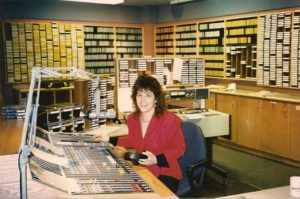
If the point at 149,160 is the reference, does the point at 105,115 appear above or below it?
above

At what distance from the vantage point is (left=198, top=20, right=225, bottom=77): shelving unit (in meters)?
7.31

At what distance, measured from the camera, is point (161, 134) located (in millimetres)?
2789

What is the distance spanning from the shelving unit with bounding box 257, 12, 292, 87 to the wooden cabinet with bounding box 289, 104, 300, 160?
770 mm

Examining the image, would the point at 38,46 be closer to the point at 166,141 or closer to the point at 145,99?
the point at 145,99

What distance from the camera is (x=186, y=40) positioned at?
8266mm

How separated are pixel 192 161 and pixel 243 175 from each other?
7.21 feet

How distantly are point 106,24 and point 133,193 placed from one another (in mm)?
7422

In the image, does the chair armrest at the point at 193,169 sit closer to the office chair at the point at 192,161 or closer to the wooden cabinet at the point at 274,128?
the office chair at the point at 192,161

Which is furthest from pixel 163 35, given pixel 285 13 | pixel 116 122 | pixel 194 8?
pixel 116 122

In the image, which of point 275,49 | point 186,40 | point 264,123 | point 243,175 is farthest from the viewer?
point 186,40

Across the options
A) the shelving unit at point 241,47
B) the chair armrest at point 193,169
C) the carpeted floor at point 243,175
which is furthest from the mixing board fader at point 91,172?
the shelving unit at point 241,47

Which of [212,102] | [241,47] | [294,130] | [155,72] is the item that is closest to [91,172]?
[155,72]

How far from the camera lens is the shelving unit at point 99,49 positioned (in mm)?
8477

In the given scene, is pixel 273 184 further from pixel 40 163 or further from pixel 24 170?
pixel 24 170
